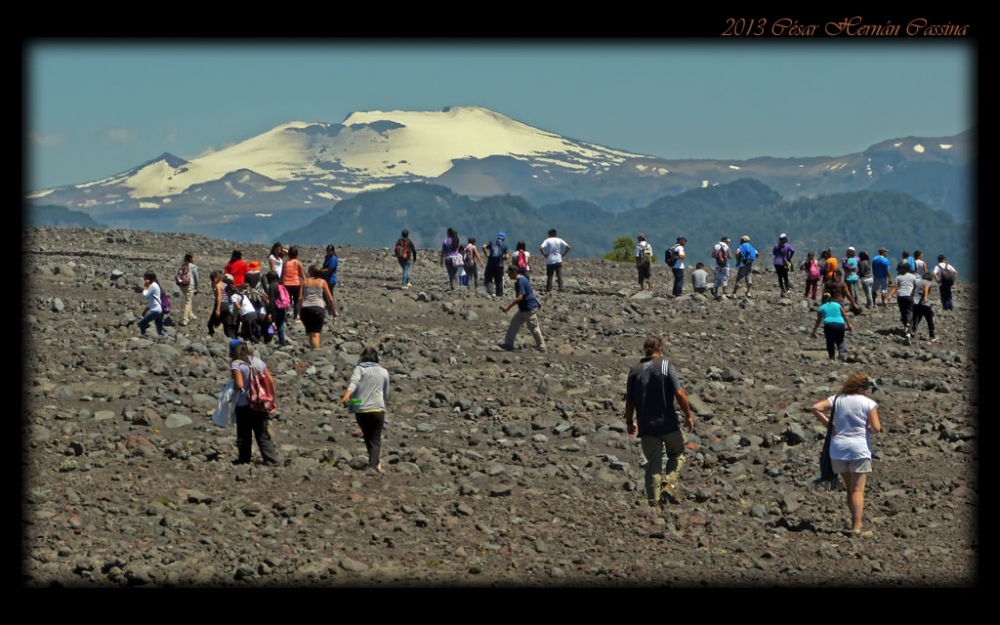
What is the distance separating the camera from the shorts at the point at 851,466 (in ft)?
40.3

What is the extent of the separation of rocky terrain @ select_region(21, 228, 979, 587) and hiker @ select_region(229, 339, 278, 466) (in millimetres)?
350

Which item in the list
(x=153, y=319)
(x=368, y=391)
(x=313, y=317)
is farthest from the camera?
(x=153, y=319)

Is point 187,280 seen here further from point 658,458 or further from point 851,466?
point 851,466

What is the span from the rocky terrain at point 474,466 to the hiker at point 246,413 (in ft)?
1.15

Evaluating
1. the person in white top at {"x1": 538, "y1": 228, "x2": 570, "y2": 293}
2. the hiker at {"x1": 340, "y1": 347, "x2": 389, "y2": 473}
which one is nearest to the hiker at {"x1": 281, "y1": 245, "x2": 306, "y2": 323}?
the hiker at {"x1": 340, "y1": 347, "x2": 389, "y2": 473}

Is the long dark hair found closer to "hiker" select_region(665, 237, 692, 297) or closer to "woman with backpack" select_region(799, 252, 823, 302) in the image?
"hiker" select_region(665, 237, 692, 297)

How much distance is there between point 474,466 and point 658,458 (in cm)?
283

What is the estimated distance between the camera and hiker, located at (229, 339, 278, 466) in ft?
45.6

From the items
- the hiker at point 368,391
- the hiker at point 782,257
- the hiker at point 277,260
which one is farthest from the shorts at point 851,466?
the hiker at point 782,257

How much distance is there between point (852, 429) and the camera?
12.3 meters

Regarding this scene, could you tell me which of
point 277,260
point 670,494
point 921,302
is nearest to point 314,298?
point 277,260

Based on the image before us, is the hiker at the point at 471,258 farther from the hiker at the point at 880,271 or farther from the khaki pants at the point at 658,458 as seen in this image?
the khaki pants at the point at 658,458
